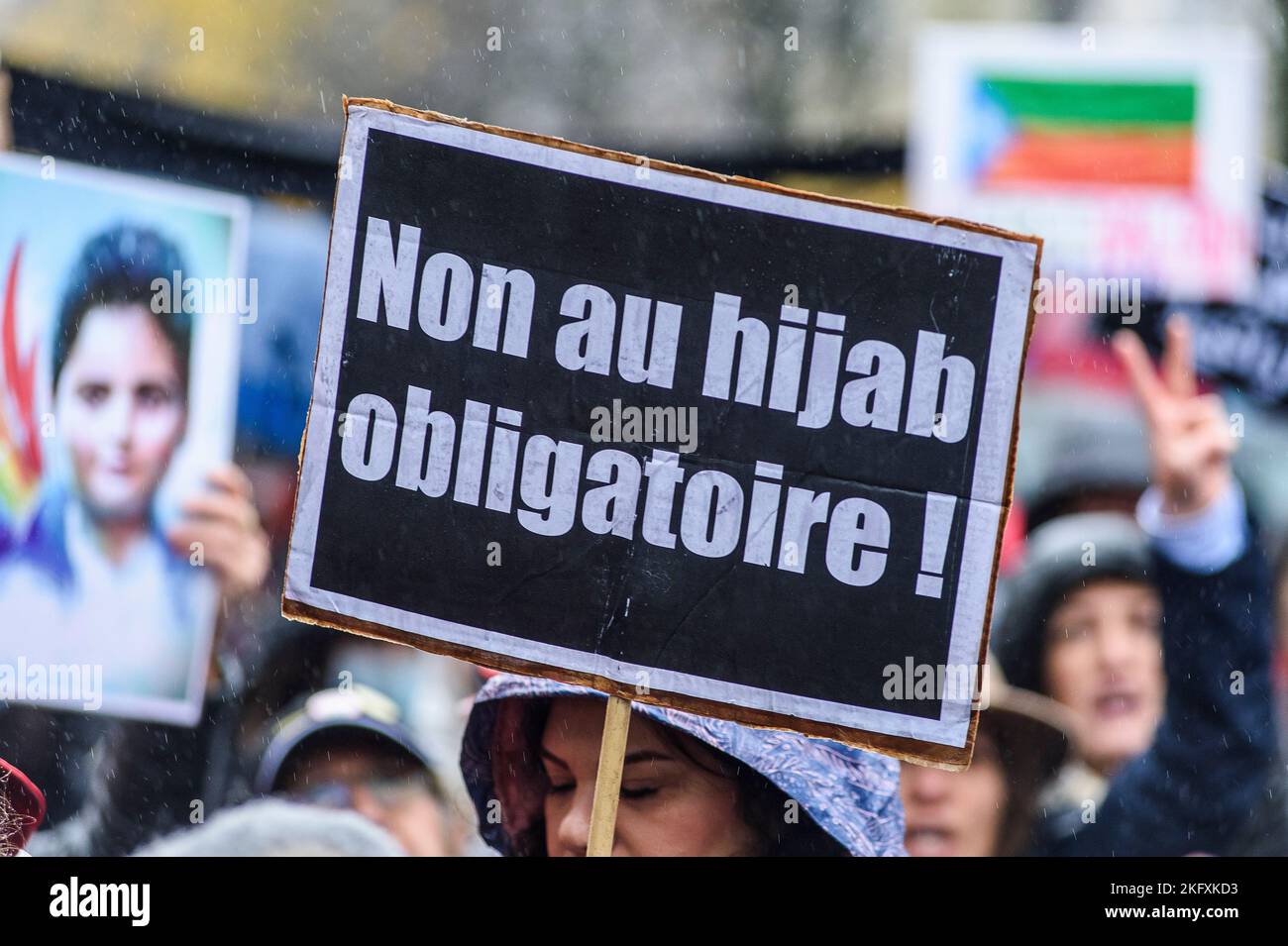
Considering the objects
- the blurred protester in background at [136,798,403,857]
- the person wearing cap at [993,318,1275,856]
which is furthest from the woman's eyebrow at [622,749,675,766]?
the person wearing cap at [993,318,1275,856]

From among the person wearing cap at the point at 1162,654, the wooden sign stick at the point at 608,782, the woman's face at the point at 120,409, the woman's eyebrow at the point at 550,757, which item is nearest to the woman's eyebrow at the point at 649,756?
the woman's eyebrow at the point at 550,757

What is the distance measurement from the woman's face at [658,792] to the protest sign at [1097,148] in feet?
11.0

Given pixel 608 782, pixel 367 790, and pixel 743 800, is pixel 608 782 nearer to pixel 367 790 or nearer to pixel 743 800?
pixel 743 800

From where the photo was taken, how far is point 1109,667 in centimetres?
539

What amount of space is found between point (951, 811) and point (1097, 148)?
279cm

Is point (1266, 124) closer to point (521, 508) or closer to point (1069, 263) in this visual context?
point (1069, 263)

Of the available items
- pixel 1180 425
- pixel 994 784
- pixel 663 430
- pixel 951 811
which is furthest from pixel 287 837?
pixel 1180 425

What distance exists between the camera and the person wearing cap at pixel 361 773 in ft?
15.3

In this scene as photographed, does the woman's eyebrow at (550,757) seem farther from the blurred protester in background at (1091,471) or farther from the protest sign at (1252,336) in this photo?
the protest sign at (1252,336)

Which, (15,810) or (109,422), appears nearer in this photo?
(15,810)

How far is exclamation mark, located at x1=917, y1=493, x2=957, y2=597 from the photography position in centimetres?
291

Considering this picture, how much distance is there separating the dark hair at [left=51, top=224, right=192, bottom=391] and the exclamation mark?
3193 millimetres
